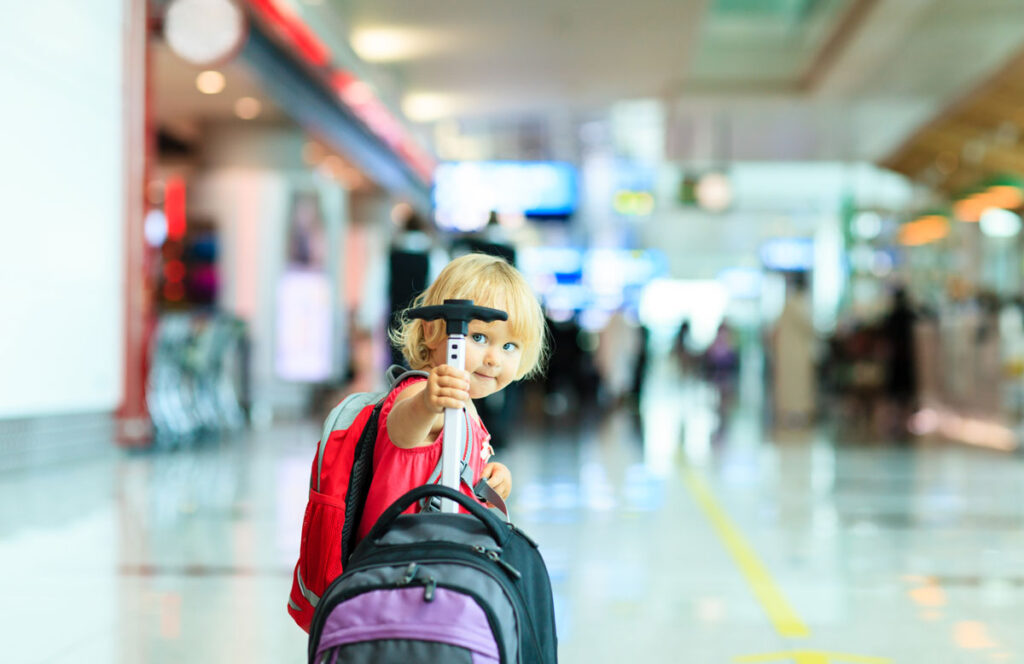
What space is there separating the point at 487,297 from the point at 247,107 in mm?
12252

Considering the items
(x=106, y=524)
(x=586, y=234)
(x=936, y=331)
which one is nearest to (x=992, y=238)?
(x=936, y=331)

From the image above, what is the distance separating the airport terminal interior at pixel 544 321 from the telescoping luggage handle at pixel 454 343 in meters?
0.86

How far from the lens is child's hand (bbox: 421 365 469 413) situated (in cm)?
177

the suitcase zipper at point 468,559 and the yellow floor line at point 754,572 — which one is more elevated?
the suitcase zipper at point 468,559

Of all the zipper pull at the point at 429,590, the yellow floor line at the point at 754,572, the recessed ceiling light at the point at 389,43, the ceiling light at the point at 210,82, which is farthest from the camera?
the recessed ceiling light at the point at 389,43

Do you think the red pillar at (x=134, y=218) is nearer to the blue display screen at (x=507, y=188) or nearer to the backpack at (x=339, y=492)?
the blue display screen at (x=507, y=188)

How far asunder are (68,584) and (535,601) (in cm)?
249

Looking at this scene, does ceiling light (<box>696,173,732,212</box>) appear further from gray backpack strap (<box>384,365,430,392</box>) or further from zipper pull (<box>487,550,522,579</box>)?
zipper pull (<box>487,550,522,579</box>)

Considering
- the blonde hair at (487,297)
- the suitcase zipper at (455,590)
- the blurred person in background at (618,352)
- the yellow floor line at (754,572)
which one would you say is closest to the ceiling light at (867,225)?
the blurred person in background at (618,352)

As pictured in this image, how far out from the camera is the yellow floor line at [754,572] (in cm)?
338

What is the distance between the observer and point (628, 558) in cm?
448

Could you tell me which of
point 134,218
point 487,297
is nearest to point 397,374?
point 487,297

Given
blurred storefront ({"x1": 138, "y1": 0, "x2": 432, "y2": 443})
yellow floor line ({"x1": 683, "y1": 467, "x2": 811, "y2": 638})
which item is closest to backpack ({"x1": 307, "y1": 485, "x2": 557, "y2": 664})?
yellow floor line ({"x1": 683, "y1": 467, "x2": 811, "y2": 638})

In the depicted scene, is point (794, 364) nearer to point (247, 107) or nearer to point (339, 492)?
point (247, 107)
